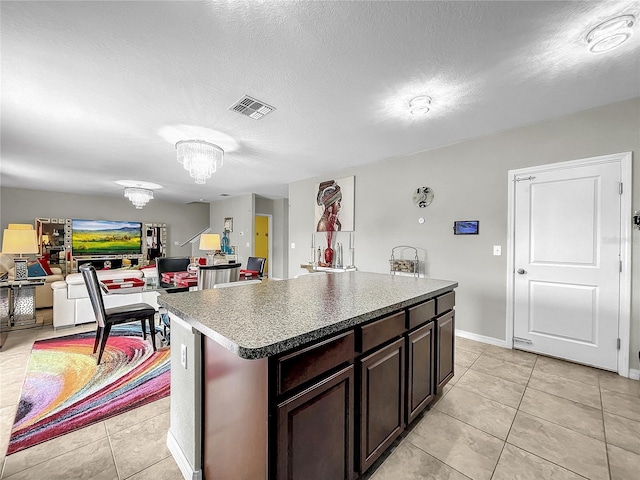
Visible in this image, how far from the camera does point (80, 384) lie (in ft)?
7.65

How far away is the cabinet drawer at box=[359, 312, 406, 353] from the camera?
50.6 inches

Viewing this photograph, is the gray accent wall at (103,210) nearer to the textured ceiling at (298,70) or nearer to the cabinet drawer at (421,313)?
the textured ceiling at (298,70)

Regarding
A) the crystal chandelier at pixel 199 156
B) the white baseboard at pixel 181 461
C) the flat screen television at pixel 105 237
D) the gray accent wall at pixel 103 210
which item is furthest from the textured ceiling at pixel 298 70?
the flat screen television at pixel 105 237

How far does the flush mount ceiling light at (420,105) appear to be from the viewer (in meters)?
2.39

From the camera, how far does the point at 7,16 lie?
1.50m

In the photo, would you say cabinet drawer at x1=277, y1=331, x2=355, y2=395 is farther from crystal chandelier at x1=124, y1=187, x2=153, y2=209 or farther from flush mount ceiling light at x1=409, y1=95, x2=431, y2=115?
crystal chandelier at x1=124, y1=187, x2=153, y2=209

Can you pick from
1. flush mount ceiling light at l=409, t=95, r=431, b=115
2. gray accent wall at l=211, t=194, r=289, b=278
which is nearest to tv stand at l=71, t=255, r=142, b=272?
gray accent wall at l=211, t=194, r=289, b=278

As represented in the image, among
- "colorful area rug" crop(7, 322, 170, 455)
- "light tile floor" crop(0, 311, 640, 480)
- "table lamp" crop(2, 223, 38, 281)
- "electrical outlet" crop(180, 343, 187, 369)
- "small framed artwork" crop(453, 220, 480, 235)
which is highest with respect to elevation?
"small framed artwork" crop(453, 220, 480, 235)

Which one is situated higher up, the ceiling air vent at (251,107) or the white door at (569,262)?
the ceiling air vent at (251,107)

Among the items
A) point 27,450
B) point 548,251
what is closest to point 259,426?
point 27,450

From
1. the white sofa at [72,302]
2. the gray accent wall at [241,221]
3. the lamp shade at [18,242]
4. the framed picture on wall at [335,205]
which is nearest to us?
the lamp shade at [18,242]

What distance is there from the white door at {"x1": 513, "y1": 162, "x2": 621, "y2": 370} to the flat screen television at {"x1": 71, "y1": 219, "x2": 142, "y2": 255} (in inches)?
351

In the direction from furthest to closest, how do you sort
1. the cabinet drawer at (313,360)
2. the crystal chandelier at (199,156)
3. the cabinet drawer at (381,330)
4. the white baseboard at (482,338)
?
the crystal chandelier at (199,156)
the white baseboard at (482,338)
the cabinet drawer at (381,330)
the cabinet drawer at (313,360)

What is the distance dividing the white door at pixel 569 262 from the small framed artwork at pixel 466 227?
387mm
